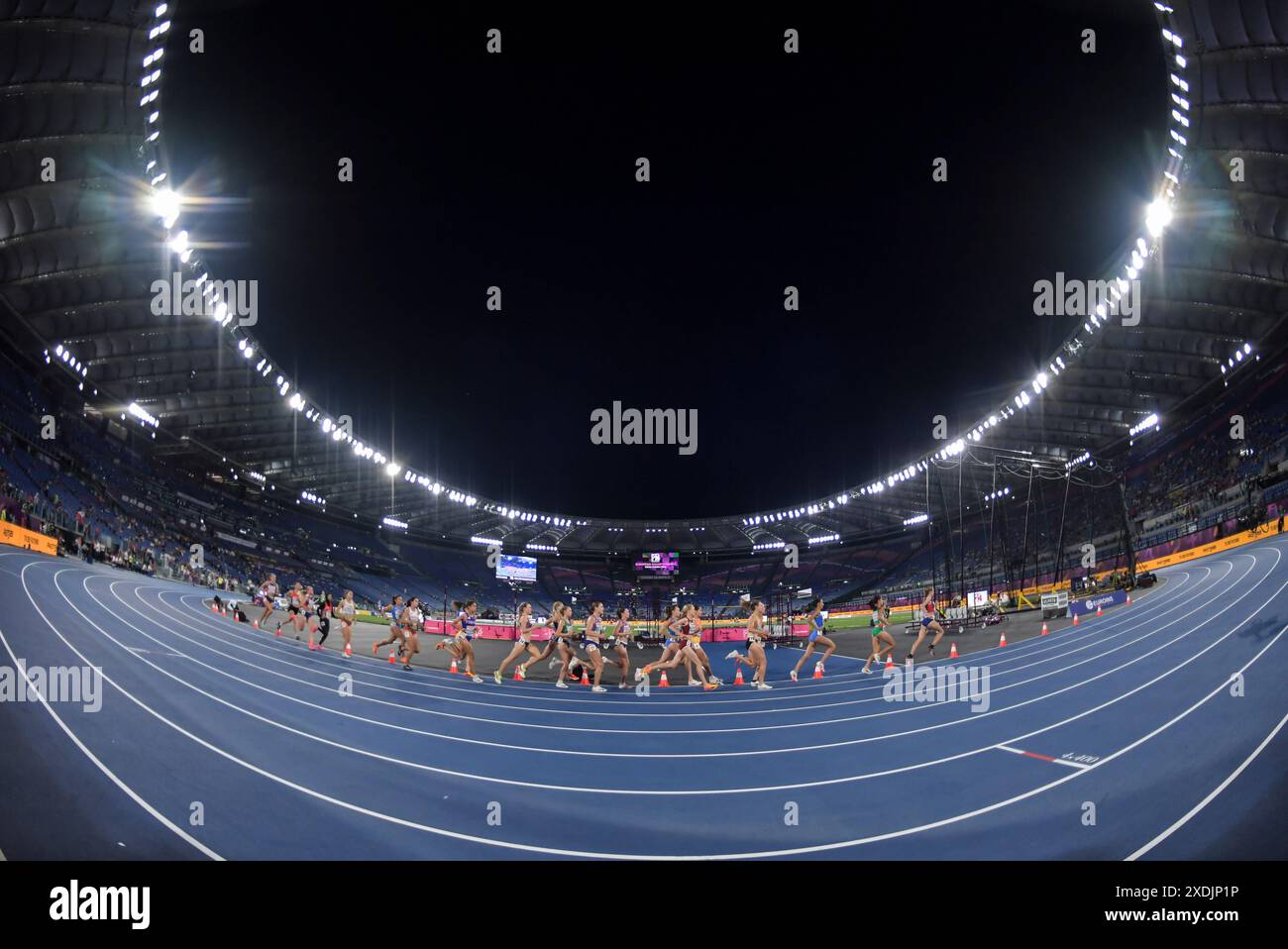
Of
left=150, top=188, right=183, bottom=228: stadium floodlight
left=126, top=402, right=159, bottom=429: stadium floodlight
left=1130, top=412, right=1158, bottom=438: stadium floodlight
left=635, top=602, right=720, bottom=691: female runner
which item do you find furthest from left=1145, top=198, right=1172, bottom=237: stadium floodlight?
left=126, top=402, right=159, bottom=429: stadium floodlight

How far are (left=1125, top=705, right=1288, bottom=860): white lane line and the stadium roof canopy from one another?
855 cm

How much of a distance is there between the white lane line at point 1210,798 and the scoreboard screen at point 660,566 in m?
23.6

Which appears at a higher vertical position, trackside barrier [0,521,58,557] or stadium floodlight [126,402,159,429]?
stadium floodlight [126,402,159,429]

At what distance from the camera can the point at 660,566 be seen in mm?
28359

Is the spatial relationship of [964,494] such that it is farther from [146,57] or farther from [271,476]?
[271,476]

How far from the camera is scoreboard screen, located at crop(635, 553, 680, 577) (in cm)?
2785

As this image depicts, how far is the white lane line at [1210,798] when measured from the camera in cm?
335

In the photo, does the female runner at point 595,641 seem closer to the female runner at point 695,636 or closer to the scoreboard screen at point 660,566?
the female runner at point 695,636

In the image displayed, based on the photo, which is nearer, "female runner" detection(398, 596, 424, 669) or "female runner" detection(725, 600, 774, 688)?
"female runner" detection(725, 600, 774, 688)

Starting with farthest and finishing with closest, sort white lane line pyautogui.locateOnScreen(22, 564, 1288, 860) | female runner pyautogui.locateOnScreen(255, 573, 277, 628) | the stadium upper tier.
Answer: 1. female runner pyautogui.locateOnScreen(255, 573, 277, 628)
2. the stadium upper tier
3. white lane line pyautogui.locateOnScreen(22, 564, 1288, 860)

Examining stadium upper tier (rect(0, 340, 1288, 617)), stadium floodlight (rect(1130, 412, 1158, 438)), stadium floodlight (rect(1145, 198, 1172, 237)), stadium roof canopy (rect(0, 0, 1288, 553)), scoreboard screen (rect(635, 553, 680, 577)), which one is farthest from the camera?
scoreboard screen (rect(635, 553, 680, 577))

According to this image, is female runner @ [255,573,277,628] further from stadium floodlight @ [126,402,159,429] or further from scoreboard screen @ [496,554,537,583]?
scoreboard screen @ [496,554,537,583]
